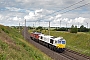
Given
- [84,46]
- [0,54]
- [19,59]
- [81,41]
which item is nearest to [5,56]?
[0,54]

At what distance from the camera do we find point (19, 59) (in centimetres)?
1628

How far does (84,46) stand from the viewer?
5612 cm

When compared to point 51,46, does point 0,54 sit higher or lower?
higher

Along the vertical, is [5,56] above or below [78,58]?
above

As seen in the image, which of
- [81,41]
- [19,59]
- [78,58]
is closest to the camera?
[19,59]

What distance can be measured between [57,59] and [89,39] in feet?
103

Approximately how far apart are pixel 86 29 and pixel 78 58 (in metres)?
67.5

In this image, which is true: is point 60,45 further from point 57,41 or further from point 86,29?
point 86,29

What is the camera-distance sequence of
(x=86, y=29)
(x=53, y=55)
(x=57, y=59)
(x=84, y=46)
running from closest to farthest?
(x=57, y=59), (x=53, y=55), (x=84, y=46), (x=86, y=29)

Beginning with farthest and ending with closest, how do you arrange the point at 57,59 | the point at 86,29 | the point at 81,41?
the point at 86,29, the point at 81,41, the point at 57,59

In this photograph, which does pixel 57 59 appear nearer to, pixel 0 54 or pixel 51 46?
pixel 0 54

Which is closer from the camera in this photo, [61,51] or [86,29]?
[61,51]

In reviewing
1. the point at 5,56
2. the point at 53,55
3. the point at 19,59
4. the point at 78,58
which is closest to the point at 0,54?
the point at 5,56

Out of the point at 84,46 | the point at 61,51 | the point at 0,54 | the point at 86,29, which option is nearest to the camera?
the point at 0,54
